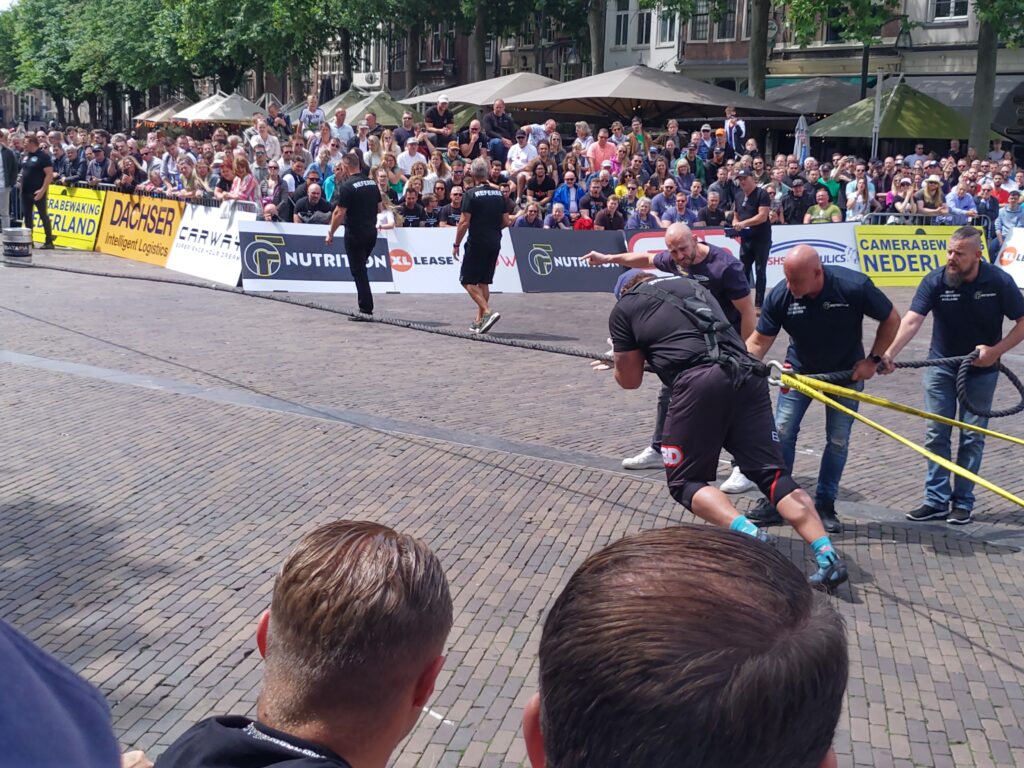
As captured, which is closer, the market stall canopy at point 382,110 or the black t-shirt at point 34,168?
the black t-shirt at point 34,168

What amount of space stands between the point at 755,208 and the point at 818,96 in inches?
812

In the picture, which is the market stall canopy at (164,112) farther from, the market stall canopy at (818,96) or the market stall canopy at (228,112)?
the market stall canopy at (818,96)

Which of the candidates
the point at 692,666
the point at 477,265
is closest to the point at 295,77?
the point at 477,265

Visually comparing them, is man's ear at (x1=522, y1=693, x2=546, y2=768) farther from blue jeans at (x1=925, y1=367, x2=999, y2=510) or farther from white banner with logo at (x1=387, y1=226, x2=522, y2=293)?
white banner with logo at (x1=387, y1=226, x2=522, y2=293)

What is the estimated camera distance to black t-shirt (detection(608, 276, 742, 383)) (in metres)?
6.00

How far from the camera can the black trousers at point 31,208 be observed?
2084 cm

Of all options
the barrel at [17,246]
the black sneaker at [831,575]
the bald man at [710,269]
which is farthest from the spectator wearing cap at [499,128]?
the black sneaker at [831,575]

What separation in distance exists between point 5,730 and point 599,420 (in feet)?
28.1

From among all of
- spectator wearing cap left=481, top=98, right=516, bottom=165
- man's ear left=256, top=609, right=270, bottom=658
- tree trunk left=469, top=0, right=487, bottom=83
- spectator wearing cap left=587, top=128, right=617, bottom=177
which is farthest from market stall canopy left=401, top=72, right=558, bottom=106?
man's ear left=256, top=609, right=270, bottom=658

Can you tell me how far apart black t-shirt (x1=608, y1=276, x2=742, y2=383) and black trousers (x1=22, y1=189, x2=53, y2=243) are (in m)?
17.3

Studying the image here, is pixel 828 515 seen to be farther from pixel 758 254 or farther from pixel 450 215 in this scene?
pixel 450 215

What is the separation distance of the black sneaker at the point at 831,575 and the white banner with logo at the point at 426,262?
1181 centimetres

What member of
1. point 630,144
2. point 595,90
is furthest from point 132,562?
point 595,90

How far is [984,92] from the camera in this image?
30.4 metres
